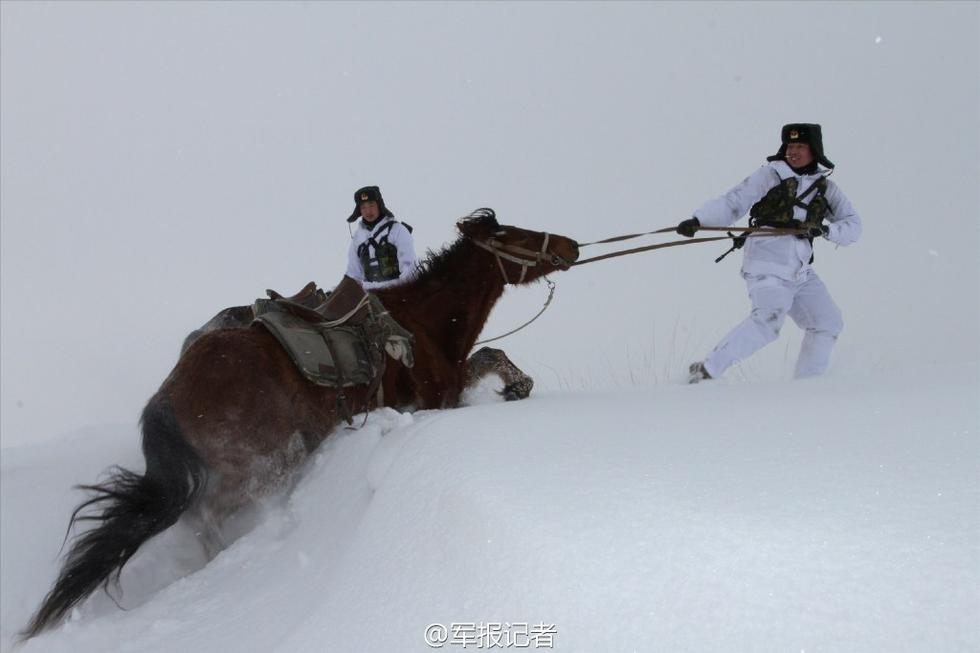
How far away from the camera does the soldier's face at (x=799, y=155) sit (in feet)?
17.1

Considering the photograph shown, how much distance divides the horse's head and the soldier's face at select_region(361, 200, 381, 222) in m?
2.42

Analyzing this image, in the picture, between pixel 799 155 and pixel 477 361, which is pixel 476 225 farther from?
pixel 799 155

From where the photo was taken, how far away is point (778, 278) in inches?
208

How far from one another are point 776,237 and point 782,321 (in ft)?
2.04

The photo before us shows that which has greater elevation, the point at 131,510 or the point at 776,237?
the point at 776,237

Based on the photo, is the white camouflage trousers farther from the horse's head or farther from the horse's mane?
the horse's mane

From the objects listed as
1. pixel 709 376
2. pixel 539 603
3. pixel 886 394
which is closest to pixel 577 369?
pixel 709 376

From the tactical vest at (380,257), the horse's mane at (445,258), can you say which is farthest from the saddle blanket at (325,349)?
the tactical vest at (380,257)

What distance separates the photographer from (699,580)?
5.54 ft

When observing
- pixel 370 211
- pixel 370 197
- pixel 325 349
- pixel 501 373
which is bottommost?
pixel 501 373

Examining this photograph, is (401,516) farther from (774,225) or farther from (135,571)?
(774,225)

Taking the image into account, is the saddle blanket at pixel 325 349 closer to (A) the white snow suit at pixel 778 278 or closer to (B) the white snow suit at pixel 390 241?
(A) the white snow suit at pixel 778 278

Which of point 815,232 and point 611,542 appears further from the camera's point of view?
point 815,232

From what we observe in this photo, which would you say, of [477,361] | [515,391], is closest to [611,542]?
[515,391]
